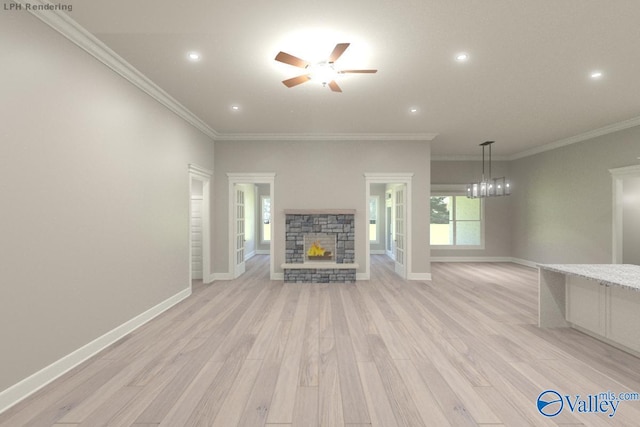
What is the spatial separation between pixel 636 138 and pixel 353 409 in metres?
6.41

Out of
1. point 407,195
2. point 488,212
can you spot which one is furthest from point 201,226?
point 488,212

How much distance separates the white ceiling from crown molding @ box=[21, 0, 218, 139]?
0.08 meters

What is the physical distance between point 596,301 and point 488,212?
545 cm

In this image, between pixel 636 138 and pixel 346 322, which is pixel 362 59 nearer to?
pixel 346 322

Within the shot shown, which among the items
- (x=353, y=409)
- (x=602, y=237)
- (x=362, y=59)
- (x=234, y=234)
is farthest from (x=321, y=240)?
(x=602, y=237)

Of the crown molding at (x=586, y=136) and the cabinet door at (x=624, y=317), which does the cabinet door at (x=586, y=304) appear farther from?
the crown molding at (x=586, y=136)

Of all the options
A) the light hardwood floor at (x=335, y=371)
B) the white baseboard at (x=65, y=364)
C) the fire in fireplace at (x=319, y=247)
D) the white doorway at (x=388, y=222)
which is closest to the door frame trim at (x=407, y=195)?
the fire in fireplace at (x=319, y=247)

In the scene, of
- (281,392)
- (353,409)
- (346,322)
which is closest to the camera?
(353,409)

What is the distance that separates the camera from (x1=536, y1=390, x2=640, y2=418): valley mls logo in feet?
6.02

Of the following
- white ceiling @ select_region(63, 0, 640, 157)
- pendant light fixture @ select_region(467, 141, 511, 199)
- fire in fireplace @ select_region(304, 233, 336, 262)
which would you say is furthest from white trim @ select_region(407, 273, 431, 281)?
white ceiling @ select_region(63, 0, 640, 157)

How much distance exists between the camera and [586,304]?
2.90 meters

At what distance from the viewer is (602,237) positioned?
529 cm

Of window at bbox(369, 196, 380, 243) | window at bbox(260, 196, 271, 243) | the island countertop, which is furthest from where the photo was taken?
window at bbox(260, 196, 271, 243)

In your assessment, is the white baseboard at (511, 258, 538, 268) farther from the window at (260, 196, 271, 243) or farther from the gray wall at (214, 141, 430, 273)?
the window at (260, 196, 271, 243)
